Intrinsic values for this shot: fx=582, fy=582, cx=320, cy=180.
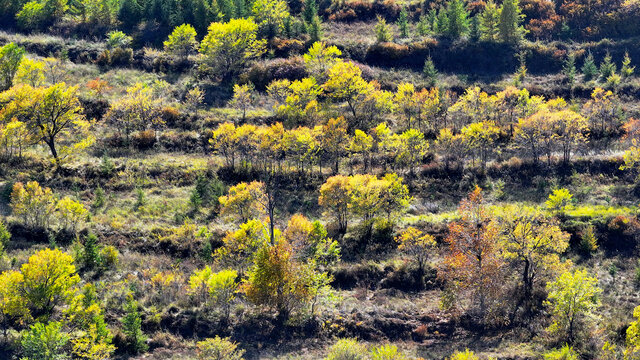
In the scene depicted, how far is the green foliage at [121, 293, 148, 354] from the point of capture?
45.2 m

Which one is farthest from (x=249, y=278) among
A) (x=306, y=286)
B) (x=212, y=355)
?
(x=212, y=355)

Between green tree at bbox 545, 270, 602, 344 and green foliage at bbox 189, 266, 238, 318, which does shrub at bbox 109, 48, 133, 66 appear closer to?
green foliage at bbox 189, 266, 238, 318

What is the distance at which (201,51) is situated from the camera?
92312 mm

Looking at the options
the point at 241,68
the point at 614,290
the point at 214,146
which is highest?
the point at 241,68

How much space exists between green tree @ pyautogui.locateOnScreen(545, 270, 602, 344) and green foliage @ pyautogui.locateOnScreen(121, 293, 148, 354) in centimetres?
3335

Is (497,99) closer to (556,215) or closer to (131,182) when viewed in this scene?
(556,215)

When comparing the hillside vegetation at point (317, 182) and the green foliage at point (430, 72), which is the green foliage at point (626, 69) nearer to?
the hillside vegetation at point (317, 182)

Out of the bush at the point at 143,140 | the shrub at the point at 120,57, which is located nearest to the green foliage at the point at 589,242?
the bush at the point at 143,140

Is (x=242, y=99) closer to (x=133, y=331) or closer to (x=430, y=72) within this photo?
(x=430, y=72)

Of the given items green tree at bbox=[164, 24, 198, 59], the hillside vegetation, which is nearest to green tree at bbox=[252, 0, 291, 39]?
the hillside vegetation

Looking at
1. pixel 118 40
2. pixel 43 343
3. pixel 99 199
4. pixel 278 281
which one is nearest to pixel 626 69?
pixel 278 281

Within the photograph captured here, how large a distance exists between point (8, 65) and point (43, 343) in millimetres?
51681

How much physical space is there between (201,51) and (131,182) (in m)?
32.5

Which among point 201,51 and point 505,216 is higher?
point 201,51
